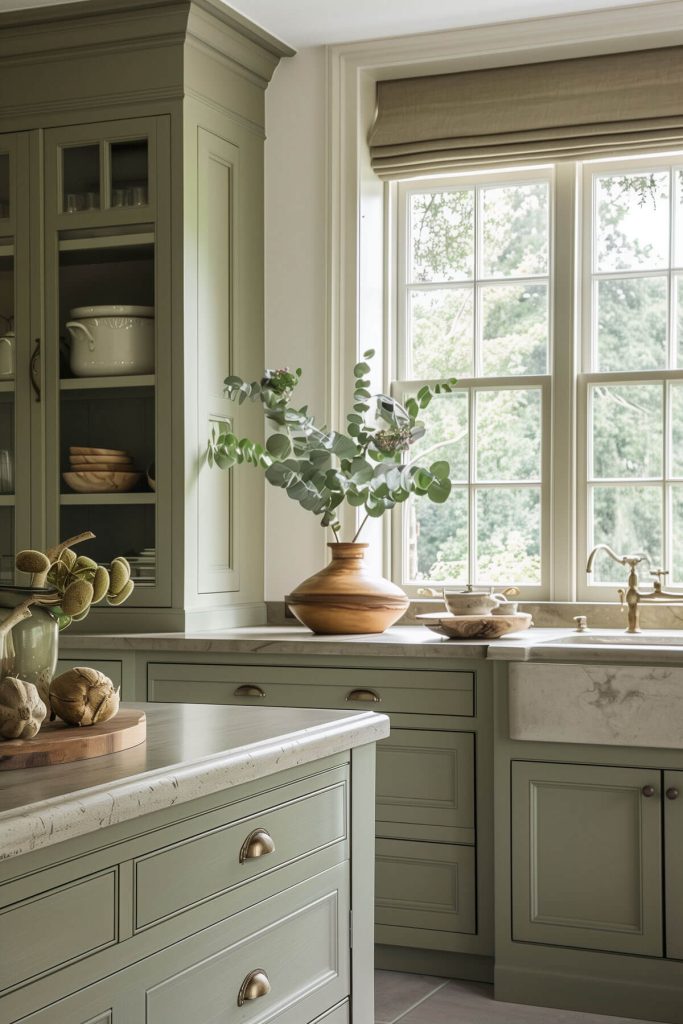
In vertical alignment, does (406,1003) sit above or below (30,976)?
below

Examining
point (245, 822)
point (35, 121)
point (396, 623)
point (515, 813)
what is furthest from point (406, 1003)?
point (35, 121)

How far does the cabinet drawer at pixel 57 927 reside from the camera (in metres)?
1.14

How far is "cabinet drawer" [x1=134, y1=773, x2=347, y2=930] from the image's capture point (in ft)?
4.50

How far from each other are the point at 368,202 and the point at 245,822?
2989mm

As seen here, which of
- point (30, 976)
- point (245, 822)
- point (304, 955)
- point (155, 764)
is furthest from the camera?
point (304, 955)

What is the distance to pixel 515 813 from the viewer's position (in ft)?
10.4

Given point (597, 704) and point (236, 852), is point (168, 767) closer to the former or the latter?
point (236, 852)

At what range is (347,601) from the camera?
3596mm

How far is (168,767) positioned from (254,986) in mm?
368

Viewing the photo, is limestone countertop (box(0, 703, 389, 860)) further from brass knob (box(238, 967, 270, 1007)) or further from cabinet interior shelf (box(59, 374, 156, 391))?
cabinet interior shelf (box(59, 374, 156, 391))

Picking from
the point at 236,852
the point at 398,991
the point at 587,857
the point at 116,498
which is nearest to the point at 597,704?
the point at 587,857

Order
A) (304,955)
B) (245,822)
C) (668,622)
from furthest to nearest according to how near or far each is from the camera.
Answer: (668,622), (304,955), (245,822)

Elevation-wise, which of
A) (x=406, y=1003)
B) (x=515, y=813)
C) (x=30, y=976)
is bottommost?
(x=406, y=1003)

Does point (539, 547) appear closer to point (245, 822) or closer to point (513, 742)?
point (513, 742)
